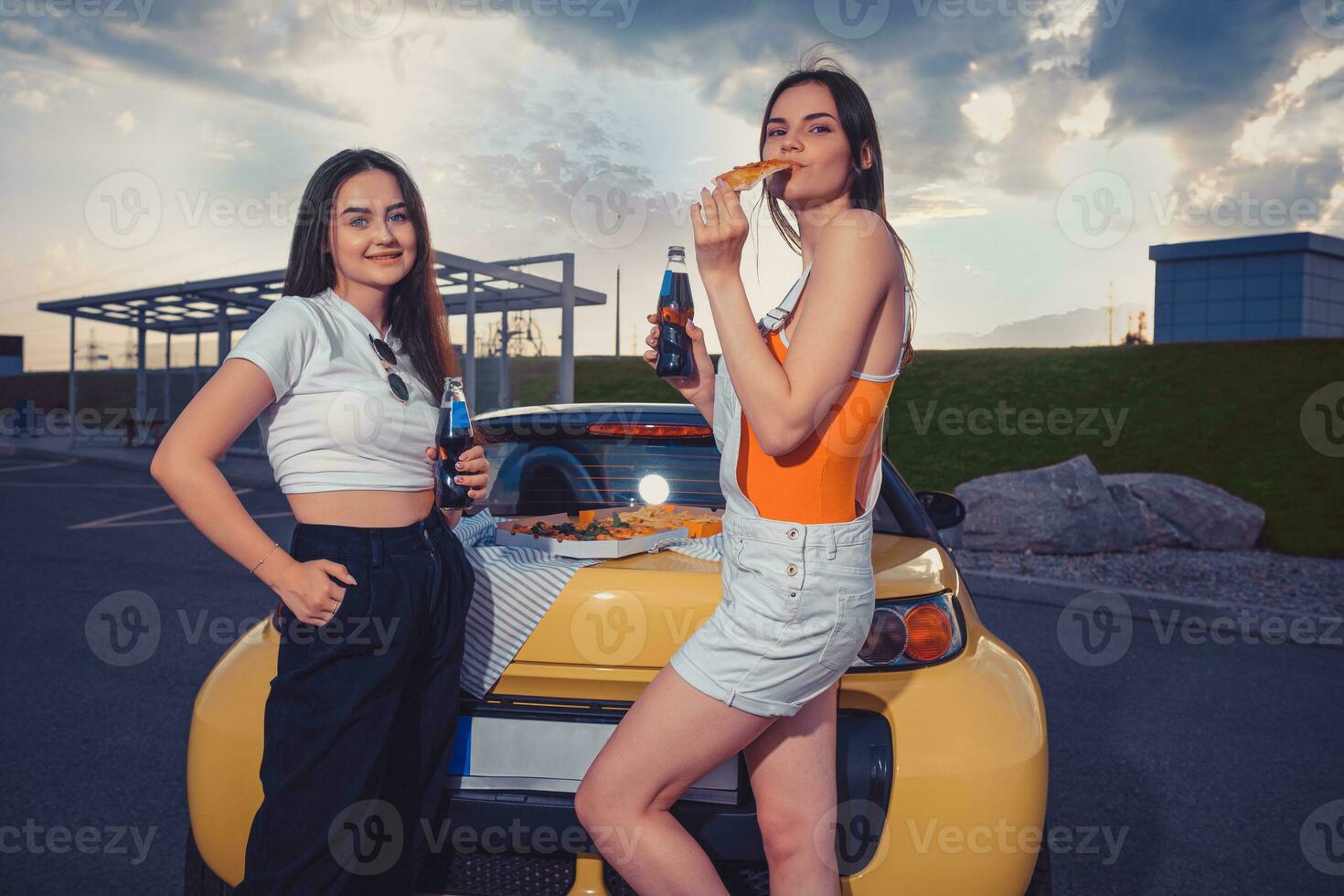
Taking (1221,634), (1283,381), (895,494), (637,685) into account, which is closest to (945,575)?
(895,494)

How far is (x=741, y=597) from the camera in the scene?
1513 mm

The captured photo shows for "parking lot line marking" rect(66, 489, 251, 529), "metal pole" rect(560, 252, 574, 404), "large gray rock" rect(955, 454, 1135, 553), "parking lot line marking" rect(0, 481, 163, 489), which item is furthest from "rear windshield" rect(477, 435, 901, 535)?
"parking lot line marking" rect(0, 481, 163, 489)

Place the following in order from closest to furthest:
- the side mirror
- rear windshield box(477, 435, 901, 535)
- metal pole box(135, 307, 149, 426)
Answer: rear windshield box(477, 435, 901, 535) < the side mirror < metal pole box(135, 307, 149, 426)

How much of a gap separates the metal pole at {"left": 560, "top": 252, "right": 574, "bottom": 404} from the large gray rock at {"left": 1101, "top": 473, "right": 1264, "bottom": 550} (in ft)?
28.5

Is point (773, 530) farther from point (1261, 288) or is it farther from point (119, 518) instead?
point (1261, 288)

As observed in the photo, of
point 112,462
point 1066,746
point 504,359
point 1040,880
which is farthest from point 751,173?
point 112,462

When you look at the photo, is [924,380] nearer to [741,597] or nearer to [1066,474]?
[1066,474]

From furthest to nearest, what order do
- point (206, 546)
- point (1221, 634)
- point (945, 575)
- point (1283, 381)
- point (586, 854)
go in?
point (1283, 381) → point (206, 546) → point (1221, 634) → point (945, 575) → point (586, 854)

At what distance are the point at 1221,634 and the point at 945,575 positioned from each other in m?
5.33

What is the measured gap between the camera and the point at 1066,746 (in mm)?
4066

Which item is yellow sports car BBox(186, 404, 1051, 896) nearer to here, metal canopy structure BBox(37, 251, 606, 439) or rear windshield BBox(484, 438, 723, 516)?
rear windshield BBox(484, 438, 723, 516)

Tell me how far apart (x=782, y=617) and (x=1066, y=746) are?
125 inches

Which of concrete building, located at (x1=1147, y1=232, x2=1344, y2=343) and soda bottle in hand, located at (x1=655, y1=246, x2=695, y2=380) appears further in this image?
concrete building, located at (x1=1147, y1=232, x2=1344, y2=343)

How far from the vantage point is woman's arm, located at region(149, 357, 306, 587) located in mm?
1578
